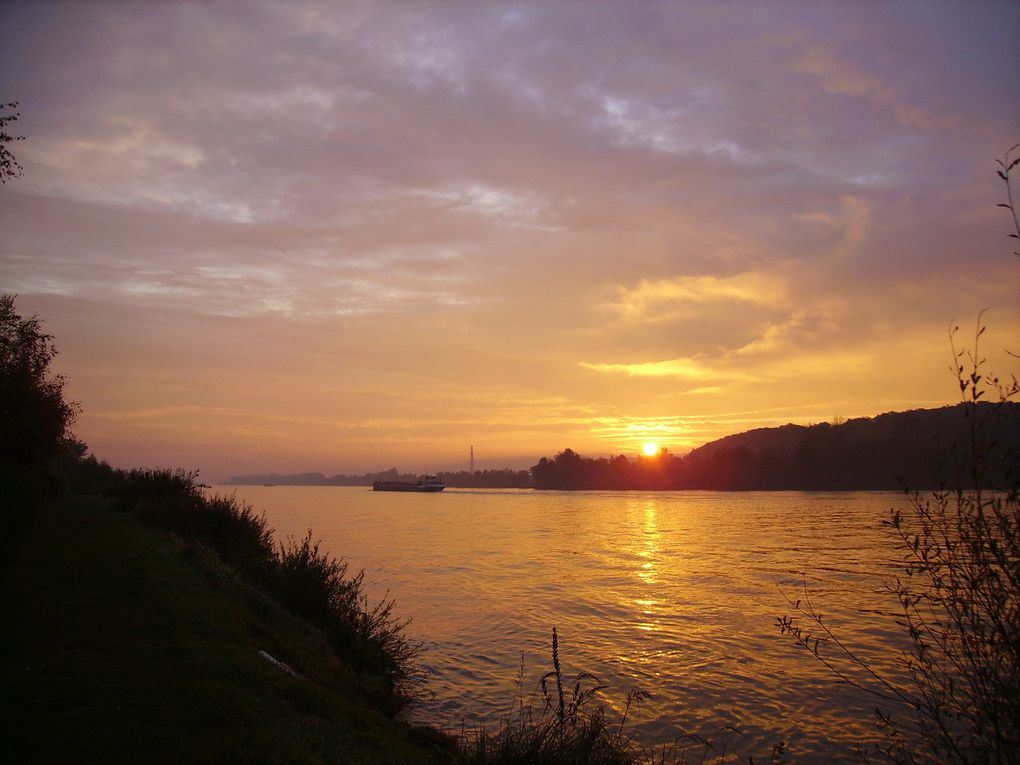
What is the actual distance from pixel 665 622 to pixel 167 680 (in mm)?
15871

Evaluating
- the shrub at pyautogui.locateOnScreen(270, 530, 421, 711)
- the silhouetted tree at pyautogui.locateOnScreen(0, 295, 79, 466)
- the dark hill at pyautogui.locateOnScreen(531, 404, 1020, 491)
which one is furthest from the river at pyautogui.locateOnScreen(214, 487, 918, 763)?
the dark hill at pyautogui.locateOnScreen(531, 404, 1020, 491)

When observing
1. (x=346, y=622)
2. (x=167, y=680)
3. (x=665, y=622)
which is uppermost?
(x=167, y=680)

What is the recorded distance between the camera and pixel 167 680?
8312 mm

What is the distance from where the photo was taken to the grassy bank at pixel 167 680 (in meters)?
6.65

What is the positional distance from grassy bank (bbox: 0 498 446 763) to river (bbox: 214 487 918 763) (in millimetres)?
3600

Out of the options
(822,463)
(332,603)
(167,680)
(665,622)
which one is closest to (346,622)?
(332,603)

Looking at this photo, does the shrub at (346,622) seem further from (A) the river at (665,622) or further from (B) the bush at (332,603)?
(A) the river at (665,622)

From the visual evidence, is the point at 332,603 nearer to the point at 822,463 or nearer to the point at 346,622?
the point at 346,622

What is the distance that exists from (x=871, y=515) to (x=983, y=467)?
5951 cm

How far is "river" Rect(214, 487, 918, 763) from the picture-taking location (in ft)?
41.4

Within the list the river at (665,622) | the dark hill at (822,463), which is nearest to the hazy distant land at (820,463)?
the dark hill at (822,463)

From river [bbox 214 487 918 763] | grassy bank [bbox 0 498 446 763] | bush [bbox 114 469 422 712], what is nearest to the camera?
grassy bank [bbox 0 498 446 763]

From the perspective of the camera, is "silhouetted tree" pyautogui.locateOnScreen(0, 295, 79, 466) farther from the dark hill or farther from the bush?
the dark hill

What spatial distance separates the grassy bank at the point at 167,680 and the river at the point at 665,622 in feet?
11.8
